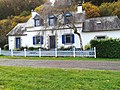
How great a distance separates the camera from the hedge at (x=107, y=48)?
22141mm

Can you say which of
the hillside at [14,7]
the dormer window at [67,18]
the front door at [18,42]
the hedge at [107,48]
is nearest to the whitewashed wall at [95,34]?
the dormer window at [67,18]

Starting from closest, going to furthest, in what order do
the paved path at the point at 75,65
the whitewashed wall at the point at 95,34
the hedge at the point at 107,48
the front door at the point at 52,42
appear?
the paved path at the point at 75,65 < the hedge at the point at 107,48 < the whitewashed wall at the point at 95,34 < the front door at the point at 52,42

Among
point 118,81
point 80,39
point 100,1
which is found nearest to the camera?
point 118,81

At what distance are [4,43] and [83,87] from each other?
35.2 m

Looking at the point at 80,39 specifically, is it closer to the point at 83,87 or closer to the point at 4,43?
the point at 4,43

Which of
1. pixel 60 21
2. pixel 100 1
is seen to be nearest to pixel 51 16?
pixel 60 21

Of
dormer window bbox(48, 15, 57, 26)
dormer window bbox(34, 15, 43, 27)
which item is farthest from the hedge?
dormer window bbox(34, 15, 43, 27)

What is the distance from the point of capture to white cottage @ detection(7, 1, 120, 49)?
2930 centimetres

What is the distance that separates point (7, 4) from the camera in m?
56.2

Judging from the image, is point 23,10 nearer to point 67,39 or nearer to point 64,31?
point 64,31

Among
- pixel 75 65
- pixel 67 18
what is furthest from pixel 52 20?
pixel 75 65

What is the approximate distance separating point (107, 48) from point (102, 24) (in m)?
8.05

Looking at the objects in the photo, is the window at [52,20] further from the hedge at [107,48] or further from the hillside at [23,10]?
the hedge at [107,48]

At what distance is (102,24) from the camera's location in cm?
2983
